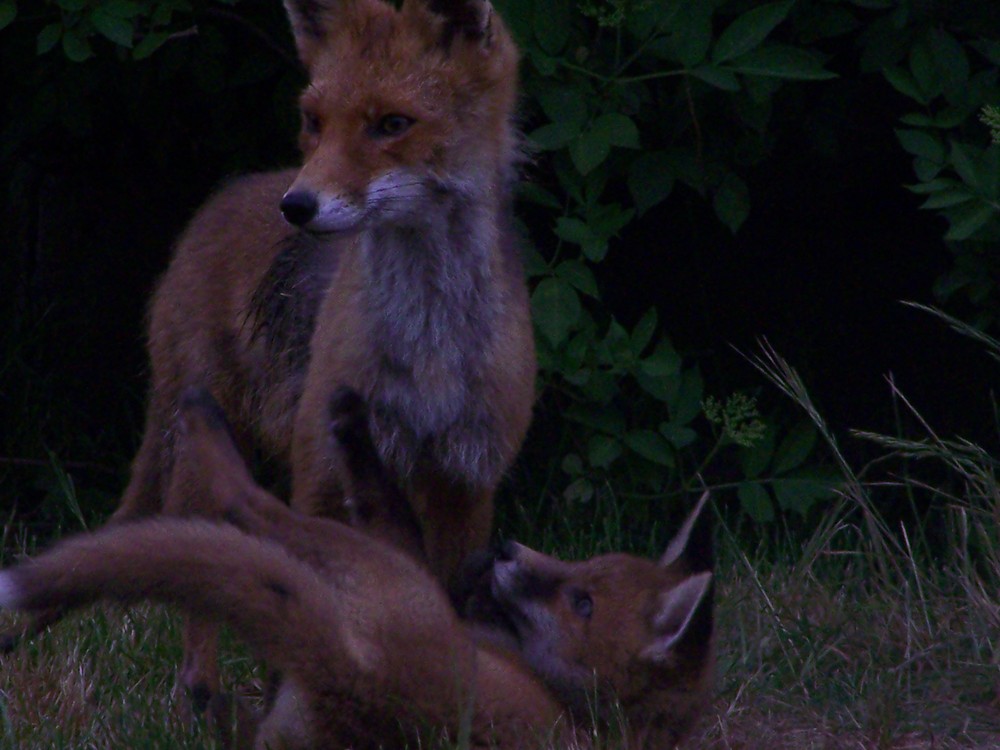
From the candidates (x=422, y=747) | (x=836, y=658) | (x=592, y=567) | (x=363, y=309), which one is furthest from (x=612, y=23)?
(x=422, y=747)

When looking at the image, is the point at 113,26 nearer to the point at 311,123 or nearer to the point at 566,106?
the point at 311,123

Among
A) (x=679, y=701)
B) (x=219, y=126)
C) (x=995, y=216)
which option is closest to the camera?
(x=679, y=701)

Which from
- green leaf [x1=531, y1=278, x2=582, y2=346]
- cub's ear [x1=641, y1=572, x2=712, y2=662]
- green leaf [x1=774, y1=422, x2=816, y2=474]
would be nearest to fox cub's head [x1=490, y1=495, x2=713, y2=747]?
cub's ear [x1=641, y1=572, x2=712, y2=662]

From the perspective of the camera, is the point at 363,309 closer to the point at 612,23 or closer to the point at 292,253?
the point at 292,253

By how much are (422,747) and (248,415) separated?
1800mm

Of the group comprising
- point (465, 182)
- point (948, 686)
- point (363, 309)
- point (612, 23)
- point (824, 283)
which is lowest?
point (824, 283)

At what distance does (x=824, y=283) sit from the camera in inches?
238

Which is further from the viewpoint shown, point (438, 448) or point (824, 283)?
point (824, 283)

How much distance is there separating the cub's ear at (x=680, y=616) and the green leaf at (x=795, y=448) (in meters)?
1.56

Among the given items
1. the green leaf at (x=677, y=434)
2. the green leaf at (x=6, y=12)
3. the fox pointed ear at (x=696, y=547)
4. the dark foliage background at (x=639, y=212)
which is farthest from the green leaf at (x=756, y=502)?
the green leaf at (x=6, y=12)

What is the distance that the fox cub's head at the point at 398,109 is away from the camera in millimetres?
3566

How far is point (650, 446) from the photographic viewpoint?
486cm

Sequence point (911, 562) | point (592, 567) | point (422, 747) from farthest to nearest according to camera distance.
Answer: point (911, 562), point (592, 567), point (422, 747)

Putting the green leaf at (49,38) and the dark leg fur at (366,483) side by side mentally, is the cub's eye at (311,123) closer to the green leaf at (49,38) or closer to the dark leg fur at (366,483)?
the dark leg fur at (366,483)
